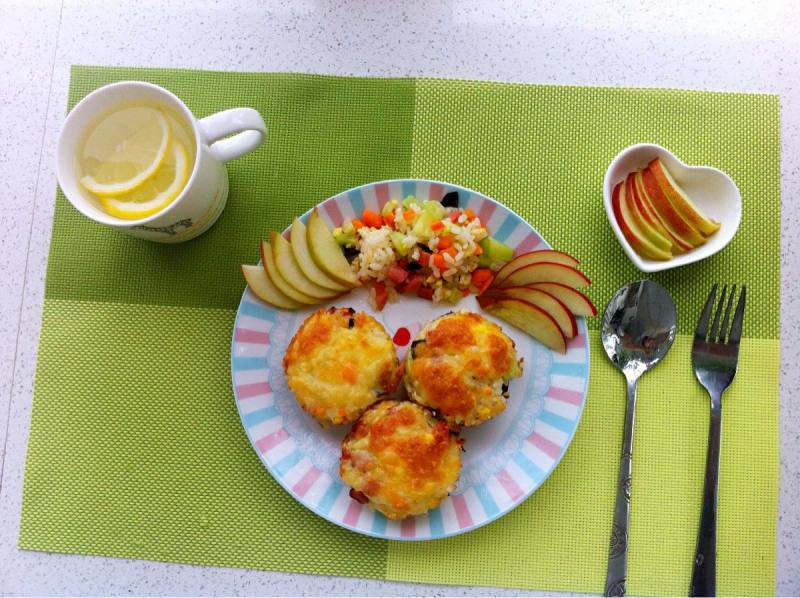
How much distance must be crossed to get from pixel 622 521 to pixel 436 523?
490 mm

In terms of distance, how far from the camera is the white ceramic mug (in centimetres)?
146

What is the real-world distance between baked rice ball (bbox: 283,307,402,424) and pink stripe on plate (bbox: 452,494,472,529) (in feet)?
1.07

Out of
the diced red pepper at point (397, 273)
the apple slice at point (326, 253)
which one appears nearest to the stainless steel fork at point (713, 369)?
the diced red pepper at point (397, 273)

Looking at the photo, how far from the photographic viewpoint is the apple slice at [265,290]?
5.33 feet

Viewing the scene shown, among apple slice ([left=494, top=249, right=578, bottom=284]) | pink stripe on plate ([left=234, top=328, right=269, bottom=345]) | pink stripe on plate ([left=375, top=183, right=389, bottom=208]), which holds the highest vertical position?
pink stripe on plate ([left=375, top=183, right=389, bottom=208])

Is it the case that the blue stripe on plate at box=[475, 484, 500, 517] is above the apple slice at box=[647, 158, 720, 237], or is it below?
below

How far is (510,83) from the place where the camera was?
1808 millimetres

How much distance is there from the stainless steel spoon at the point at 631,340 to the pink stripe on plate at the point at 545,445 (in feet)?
0.68

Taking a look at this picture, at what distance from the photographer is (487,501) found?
62.8 inches

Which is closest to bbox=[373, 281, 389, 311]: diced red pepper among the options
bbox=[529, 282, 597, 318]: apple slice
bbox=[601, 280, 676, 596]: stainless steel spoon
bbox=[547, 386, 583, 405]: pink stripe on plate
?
bbox=[529, 282, 597, 318]: apple slice

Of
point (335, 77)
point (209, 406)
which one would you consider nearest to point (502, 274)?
point (335, 77)

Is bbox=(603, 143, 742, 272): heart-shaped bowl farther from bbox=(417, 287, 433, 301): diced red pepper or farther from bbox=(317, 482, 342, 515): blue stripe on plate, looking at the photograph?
bbox=(317, 482, 342, 515): blue stripe on plate

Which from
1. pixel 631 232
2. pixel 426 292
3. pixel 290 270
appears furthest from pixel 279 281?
pixel 631 232

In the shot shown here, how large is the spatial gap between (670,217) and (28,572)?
6.26ft
